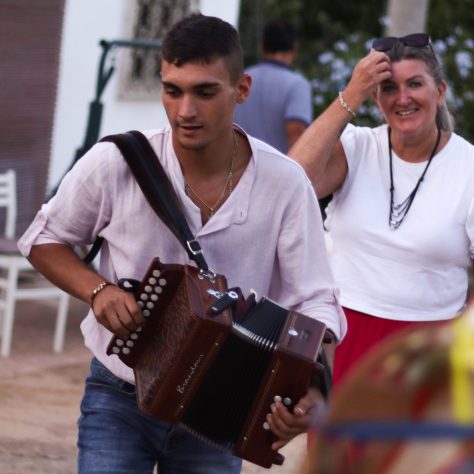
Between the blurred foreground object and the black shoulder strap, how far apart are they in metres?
1.87

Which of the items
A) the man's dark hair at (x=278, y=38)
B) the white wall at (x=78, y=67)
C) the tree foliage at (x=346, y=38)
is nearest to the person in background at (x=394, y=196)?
the man's dark hair at (x=278, y=38)

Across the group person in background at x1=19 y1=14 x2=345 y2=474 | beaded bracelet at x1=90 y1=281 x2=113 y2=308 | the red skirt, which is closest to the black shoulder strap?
person in background at x1=19 y1=14 x2=345 y2=474

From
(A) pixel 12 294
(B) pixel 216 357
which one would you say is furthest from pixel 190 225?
(A) pixel 12 294

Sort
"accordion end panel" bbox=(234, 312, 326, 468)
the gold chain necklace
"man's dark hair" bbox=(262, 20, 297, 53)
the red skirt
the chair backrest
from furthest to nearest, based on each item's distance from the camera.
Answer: the chair backrest
"man's dark hair" bbox=(262, 20, 297, 53)
the red skirt
the gold chain necklace
"accordion end panel" bbox=(234, 312, 326, 468)

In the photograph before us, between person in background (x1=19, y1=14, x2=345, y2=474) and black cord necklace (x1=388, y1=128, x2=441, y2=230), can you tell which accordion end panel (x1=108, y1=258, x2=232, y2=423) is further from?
black cord necklace (x1=388, y1=128, x2=441, y2=230)

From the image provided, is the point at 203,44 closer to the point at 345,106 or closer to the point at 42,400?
the point at 345,106

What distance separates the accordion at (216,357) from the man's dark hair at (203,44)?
547 millimetres

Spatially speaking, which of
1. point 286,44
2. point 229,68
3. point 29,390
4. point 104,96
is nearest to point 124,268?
point 229,68

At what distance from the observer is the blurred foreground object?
1257 millimetres

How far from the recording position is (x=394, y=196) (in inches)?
170

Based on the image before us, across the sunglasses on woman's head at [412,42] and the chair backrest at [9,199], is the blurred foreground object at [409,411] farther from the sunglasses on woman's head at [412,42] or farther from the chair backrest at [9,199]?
the chair backrest at [9,199]

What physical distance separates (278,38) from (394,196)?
14.0ft

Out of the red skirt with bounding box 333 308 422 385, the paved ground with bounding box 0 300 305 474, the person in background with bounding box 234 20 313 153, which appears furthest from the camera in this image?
the person in background with bounding box 234 20 313 153

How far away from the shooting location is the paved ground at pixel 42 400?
596 centimetres
